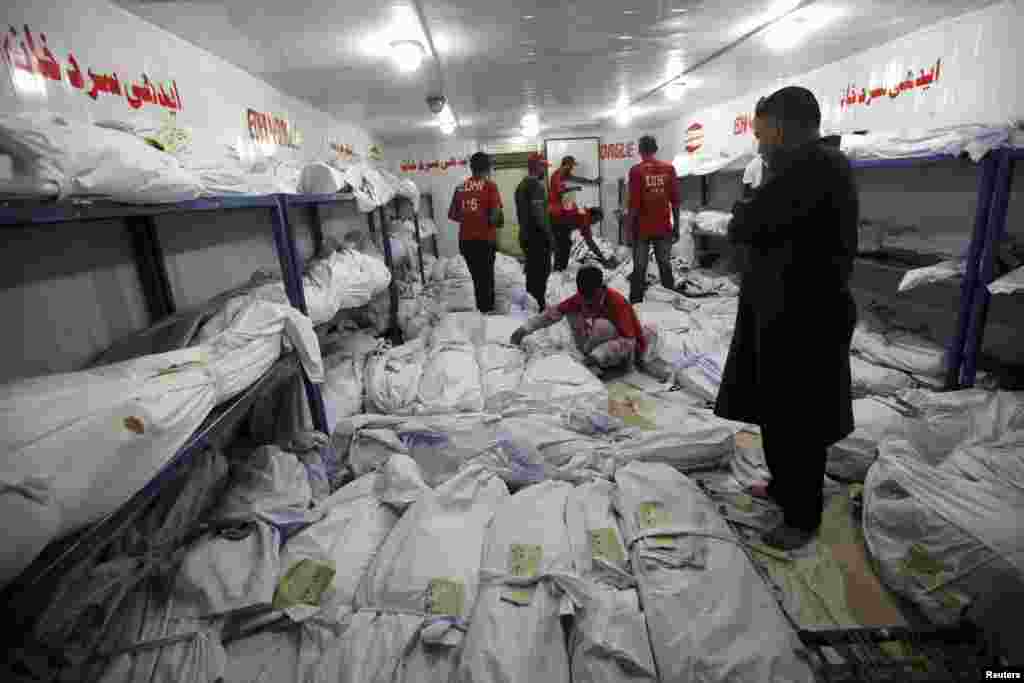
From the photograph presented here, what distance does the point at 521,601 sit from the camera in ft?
4.17

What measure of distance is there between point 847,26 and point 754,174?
4.75 feet

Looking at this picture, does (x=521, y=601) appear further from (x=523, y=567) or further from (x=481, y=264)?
(x=481, y=264)

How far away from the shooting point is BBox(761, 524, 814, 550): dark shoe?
177 cm

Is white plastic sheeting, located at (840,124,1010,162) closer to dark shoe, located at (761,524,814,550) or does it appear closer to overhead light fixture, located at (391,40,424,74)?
dark shoe, located at (761,524,814,550)

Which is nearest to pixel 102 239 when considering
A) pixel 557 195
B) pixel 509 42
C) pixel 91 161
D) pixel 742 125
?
pixel 91 161

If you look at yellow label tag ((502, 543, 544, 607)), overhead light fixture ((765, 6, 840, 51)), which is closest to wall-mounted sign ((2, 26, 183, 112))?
yellow label tag ((502, 543, 544, 607))

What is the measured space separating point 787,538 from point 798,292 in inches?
35.0

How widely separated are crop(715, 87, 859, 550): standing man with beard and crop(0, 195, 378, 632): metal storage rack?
166 centimetres

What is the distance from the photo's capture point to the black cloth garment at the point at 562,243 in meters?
6.71

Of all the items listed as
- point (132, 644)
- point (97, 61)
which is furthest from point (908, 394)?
point (97, 61)

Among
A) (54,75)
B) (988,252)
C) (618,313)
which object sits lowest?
(618,313)

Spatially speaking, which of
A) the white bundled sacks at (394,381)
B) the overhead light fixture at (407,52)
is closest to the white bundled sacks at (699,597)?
the white bundled sacks at (394,381)

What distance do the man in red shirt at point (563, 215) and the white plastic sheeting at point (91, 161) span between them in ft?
17.1

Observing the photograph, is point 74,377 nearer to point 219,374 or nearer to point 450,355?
point 219,374
